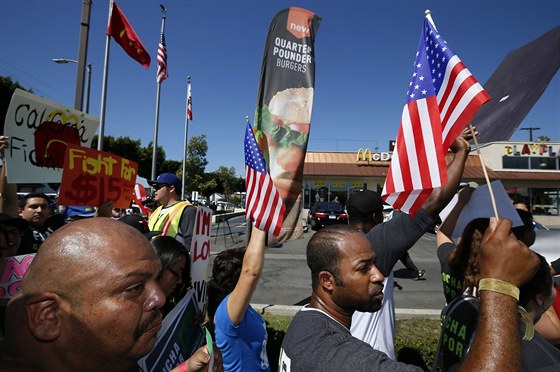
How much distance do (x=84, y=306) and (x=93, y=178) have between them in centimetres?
322

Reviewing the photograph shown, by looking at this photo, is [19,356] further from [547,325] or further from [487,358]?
[547,325]

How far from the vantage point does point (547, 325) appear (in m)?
2.20

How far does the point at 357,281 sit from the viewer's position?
1728 millimetres

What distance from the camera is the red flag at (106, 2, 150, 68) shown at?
830cm

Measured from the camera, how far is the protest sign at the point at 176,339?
1767mm

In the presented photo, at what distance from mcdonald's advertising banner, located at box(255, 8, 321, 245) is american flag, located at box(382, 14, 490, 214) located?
2069mm

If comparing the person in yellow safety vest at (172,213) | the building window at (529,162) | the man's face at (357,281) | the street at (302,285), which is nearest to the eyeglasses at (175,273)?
the man's face at (357,281)

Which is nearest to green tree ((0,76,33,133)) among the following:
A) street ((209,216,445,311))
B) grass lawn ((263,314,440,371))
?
street ((209,216,445,311))

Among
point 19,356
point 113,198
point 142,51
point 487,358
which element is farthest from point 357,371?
point 142,51

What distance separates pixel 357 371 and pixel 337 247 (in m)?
0.65

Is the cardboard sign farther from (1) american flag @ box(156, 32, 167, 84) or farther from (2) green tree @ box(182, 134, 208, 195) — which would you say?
(2) green tree @ box(182, 134, 208, 195)

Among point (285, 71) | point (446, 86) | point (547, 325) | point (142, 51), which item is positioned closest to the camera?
point (547, 325)

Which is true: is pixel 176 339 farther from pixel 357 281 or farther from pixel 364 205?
pixel 364 205

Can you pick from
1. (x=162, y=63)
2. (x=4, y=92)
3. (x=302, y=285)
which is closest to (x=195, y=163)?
(x=4, y=92)
